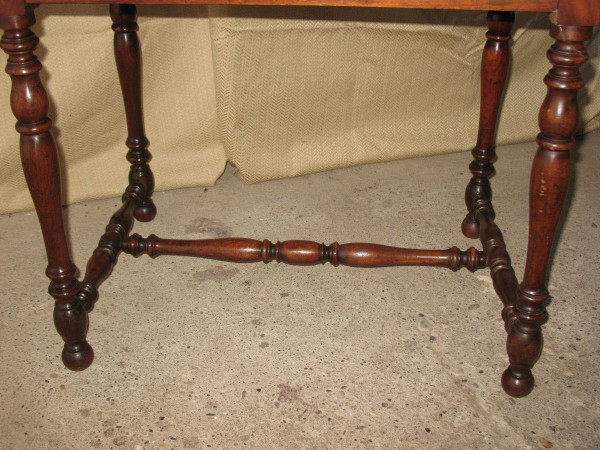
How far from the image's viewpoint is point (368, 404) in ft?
3.70

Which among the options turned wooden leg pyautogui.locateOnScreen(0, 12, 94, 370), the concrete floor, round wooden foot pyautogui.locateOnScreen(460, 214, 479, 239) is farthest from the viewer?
round wooden foot pyautogui.locateOnScreen(460, 214, 479, 239)

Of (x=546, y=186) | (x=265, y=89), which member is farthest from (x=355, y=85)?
(x=546, y=186)

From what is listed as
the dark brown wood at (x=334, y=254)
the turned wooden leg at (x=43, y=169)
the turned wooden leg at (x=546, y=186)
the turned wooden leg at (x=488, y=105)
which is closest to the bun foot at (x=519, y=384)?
the turned wooden leg at (x=546, y=186)

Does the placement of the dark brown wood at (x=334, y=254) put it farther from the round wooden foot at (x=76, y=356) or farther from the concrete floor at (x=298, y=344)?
the round wooden foot at (x=76, y=356)

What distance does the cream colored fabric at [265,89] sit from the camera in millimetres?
1667

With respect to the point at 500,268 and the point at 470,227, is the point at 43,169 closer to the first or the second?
the point at 500,268

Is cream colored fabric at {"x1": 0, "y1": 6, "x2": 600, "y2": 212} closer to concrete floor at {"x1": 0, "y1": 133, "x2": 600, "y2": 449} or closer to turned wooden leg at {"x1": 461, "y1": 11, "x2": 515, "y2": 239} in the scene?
concrete floor at {"x1": 0, "y1": 133, "x2": 600, "y2": 449}

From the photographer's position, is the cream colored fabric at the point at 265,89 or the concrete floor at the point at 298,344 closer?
the concrete floor at the point at 298,344

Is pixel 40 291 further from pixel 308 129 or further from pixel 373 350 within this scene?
pixel 308 129

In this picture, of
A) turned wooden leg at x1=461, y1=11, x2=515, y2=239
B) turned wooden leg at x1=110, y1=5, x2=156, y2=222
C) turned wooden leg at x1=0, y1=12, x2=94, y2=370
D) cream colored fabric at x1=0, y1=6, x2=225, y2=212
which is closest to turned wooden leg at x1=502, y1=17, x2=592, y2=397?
turned wooden leg at x1=461, y1=11, x2=515, y2=239

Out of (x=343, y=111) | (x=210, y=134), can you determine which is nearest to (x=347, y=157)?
(x=343, y=111)

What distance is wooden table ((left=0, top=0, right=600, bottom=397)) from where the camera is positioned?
0.91 metres

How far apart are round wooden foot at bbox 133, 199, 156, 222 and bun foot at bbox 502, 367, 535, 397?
955 millimetres

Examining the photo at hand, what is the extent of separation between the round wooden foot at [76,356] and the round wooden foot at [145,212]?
51 centimetres
